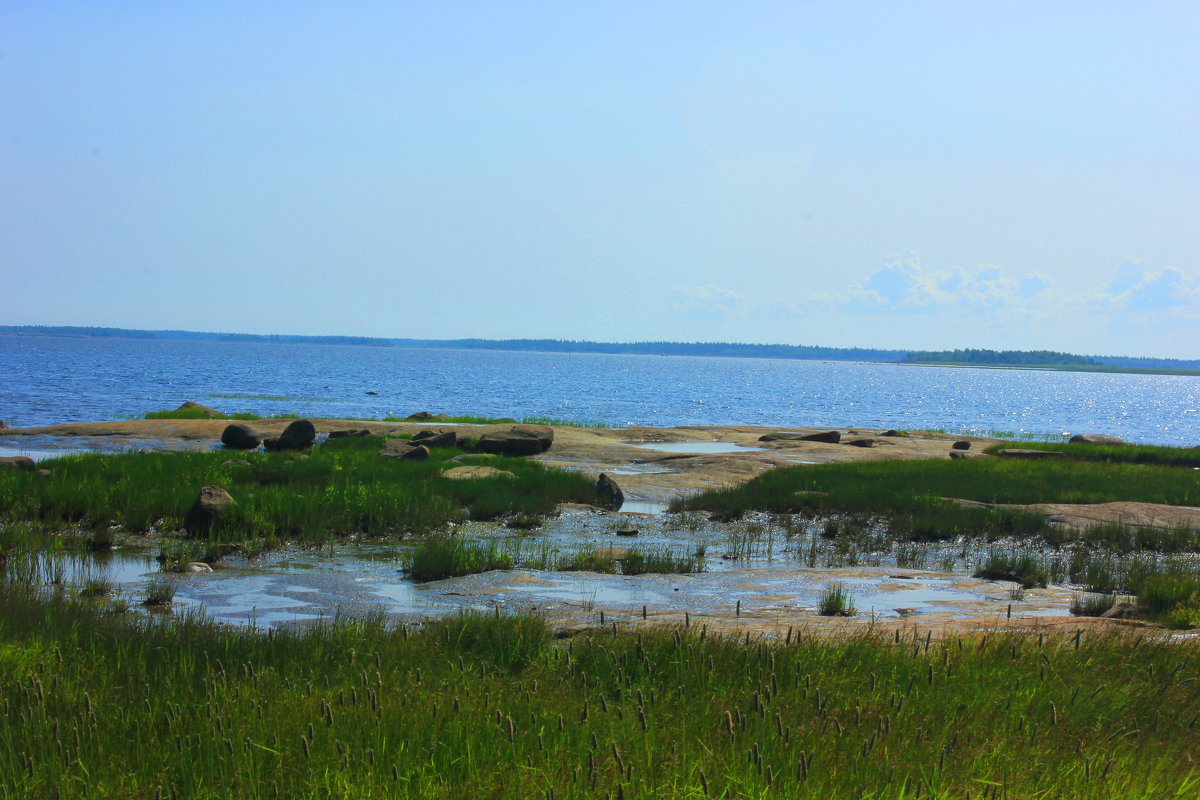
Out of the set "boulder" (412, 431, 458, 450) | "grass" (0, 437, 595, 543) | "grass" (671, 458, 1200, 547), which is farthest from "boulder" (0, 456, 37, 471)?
"grass" (671, 458, 1200, 547)

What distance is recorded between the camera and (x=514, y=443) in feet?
105

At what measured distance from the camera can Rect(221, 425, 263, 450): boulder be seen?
3253 centimetres

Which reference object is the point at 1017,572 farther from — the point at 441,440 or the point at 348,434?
the point at 348,434

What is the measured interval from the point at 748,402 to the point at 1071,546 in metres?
79.9

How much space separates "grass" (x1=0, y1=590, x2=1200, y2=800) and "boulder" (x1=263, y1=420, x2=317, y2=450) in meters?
23.6

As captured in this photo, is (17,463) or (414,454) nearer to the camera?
(17,463)

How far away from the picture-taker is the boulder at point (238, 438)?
1281 inches

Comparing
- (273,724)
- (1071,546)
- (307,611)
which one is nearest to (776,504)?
(1071,546)

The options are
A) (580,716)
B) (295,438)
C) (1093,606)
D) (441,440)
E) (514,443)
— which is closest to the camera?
(580,716)

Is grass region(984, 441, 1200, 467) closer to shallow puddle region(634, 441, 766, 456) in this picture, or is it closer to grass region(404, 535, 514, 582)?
shallow puddle region(634, 441, 766, 456)

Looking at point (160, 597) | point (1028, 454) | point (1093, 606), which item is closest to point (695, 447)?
point (1028, 454)

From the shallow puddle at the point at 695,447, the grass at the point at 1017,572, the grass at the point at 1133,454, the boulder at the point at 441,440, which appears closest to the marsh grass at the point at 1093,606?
the grass at the point at 1017,572

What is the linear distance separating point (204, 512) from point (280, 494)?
2200 mm

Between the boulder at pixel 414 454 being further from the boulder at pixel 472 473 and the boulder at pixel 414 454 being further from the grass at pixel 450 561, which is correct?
the grass at pixel 450 561
